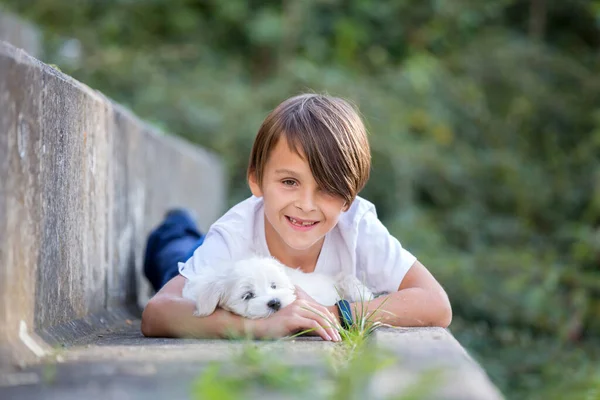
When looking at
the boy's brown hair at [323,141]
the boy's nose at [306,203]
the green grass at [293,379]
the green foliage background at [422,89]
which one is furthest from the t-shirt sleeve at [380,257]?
the green foliage background at [422,89]

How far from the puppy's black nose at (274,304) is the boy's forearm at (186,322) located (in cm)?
9

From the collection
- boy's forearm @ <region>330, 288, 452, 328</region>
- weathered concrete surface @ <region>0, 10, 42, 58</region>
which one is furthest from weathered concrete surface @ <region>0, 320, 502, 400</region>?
weathered concrete surface @ <region>0, 10, 42, 58</region>

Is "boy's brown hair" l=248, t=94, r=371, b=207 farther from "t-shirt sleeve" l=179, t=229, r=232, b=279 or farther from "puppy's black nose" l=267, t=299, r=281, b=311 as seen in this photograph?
"puppy's black nose" l=267, t=299, r=281, b=311

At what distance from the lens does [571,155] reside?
32.4 feet

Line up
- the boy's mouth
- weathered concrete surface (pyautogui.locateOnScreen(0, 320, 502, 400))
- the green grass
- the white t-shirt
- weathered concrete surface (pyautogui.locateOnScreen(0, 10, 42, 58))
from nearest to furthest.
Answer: the green grass
weathered concrete surface (pyautogui.locateOnScreen(0, 320, 502, 400))
the boy's mouth
the white t-shirt
weathered concrete surface (pyautogui.locateOnScreen(0, 10, 42, 58))

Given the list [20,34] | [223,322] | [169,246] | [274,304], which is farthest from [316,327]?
[20,34]

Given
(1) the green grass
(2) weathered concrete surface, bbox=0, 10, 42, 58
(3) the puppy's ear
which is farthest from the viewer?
(2) weathered concrete surface, bbox=0, 10, 42, 58

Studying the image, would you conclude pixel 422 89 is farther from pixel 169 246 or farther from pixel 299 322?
pixel 299 322

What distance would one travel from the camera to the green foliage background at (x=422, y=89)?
9461 millimetres

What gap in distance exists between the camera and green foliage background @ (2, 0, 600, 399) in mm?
9461

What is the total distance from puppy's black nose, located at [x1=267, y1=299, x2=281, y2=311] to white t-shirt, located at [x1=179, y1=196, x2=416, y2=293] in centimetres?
48

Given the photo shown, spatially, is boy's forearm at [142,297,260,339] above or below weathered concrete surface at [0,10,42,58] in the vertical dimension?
below

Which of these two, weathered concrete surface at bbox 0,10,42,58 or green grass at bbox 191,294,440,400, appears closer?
green grass at bbox 191,294,440,400

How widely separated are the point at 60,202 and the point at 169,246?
170 cm
